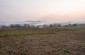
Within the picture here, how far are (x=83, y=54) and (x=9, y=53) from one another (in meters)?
3.75

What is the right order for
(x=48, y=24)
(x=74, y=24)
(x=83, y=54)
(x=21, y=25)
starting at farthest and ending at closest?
(x=74, y=24)
(x=48, y=24)
(x=21, y=25)
(x=83, y=54)

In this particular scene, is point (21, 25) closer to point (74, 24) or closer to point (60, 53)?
point (74, 24)

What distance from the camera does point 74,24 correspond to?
64.9m

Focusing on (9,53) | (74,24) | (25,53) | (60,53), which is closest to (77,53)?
(60,53)

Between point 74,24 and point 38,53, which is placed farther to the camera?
point 74,24

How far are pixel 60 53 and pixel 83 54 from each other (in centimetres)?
113

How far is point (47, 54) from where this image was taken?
297 inches

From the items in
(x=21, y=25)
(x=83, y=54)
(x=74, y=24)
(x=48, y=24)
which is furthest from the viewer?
(x=74, y=24)

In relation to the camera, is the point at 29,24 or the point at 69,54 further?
the point at 29,24

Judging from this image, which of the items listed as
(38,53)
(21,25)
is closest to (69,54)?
(38,53)

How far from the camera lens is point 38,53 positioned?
306 inches

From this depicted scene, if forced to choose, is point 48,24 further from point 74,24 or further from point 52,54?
point 52,54

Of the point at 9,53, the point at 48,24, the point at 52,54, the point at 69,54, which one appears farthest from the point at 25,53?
the point at 48,24

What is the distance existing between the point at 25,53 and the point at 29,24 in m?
40.7
